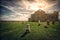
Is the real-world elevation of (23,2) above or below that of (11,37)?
above

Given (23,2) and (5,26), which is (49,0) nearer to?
(23,2)

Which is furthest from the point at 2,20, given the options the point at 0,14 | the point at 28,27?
the point at 28,27

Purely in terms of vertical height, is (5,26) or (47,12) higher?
(47,12)

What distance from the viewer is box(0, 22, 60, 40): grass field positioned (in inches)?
79.8

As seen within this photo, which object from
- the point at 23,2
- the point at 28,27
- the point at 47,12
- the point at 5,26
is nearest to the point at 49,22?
the point at 47,12

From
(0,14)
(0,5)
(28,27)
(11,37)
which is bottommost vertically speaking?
(11,37)

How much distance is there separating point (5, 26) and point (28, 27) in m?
0.35

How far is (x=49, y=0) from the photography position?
2.09 metres

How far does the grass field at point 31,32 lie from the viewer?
2027mm

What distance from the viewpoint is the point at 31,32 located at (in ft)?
6.69

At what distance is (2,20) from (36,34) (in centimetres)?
57

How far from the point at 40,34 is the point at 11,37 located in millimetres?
443

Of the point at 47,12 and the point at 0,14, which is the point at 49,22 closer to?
the point at 47,12

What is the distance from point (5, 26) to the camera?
6.72 feet
